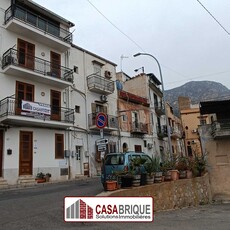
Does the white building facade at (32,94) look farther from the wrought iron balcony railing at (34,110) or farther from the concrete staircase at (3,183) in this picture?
the concrete staircase at (3,183)

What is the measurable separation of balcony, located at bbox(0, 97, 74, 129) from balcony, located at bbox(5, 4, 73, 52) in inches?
201

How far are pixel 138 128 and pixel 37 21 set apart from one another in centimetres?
1511

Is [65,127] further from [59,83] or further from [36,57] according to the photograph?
[36,57]

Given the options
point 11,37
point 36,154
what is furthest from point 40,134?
point 11,37

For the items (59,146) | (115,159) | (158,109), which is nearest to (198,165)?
(115,159)

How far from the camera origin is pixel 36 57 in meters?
19.7

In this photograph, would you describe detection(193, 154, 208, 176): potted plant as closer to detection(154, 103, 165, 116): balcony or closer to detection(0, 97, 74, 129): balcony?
detection(0, 97, 74, 129): balcony

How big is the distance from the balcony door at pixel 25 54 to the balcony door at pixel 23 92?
132 centimetres

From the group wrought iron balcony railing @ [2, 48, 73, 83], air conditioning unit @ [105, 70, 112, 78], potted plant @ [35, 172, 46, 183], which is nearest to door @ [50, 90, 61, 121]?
wrought iron balcony railing @ [2, 48, 73, 83]

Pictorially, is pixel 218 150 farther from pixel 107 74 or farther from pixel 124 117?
pixel 107 74

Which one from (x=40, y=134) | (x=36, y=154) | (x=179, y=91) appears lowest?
(x=36, y=154)

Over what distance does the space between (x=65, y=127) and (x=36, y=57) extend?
18.4 ft

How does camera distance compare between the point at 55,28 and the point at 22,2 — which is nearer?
the point at 22,2

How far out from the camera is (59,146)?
2086 centimetres
